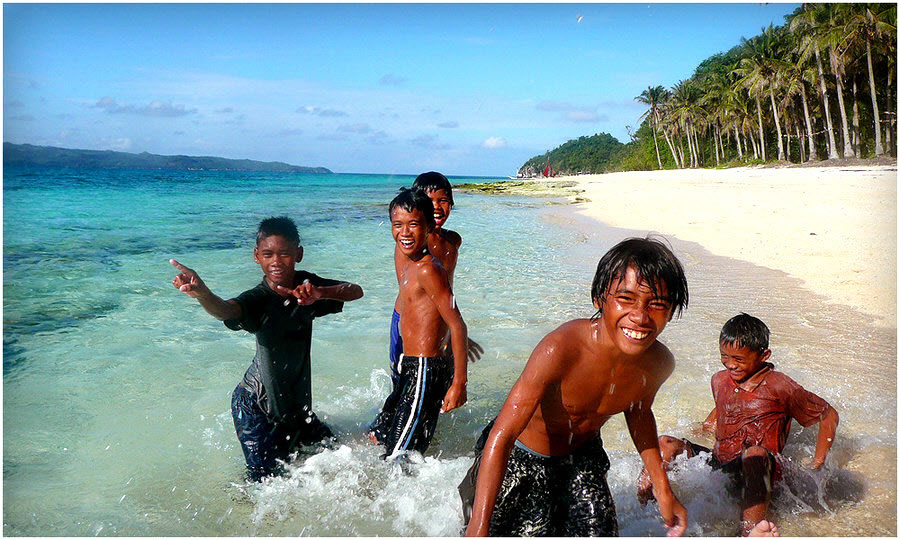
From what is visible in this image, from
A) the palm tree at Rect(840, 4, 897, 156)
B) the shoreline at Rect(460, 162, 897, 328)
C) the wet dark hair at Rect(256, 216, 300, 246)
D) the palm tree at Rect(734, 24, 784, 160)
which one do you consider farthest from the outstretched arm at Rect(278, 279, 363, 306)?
the palm tree at Rect(734, 24, 784, 160)

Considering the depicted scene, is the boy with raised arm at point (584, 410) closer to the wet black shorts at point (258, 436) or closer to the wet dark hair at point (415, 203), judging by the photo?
the wet black shorts at point (258, 436)

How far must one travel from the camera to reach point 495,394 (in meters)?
4.38

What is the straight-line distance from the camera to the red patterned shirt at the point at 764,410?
2.86m

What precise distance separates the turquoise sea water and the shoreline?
0.40m

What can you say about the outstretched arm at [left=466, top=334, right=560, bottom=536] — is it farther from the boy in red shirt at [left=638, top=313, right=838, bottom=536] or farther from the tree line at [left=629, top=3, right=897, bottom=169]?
the tree line at [left=629, top=3, right=897, bottom=169]

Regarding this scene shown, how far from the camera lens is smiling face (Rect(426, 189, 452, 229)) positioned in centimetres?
384

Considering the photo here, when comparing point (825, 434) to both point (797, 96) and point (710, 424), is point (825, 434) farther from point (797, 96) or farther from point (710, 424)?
point (797, 96)

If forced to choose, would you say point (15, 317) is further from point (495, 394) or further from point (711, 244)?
point (711, 244)

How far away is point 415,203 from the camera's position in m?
3.23

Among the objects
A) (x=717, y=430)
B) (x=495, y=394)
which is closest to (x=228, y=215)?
(x=495, y=394)

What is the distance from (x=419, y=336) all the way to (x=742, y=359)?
1.48 meters

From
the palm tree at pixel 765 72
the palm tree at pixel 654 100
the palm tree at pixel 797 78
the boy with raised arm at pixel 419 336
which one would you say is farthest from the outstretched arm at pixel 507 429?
the palm tree at pixel 654 100

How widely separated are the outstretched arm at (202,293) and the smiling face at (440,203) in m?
1.41

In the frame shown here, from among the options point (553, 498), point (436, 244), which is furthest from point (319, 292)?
point (553, 498)
